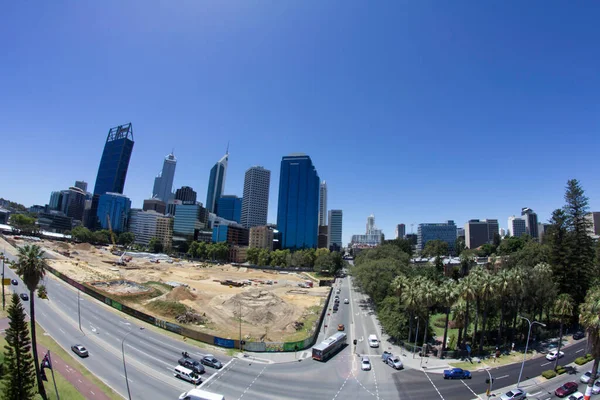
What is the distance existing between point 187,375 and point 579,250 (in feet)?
273

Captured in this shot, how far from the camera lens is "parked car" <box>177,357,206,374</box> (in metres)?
40.7

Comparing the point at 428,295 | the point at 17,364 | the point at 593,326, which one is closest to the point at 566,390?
the point at 593,326

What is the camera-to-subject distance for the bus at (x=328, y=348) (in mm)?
48000

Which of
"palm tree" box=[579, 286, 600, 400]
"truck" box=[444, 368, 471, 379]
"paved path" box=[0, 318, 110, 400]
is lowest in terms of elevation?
"paved path" box=[0, 318, 110, 400]

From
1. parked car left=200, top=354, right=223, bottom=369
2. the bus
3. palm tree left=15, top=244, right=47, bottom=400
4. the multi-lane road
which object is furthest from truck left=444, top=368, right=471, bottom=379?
palm tree left=15, top=244, right=47, bottom=400

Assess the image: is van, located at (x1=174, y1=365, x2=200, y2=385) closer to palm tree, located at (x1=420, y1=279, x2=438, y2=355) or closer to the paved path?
the paved path

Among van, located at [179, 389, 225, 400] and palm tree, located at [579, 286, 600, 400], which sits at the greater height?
palm tree, located at [579, 286, 600, 400]

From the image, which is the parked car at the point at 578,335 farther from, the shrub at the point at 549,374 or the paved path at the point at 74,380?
the paved path at the point at 74,380

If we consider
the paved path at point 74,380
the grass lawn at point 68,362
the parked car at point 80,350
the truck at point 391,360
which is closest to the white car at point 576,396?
the truck at point 391,360

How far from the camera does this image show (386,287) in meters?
73.8

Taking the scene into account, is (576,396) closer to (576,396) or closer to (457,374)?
(576,396)

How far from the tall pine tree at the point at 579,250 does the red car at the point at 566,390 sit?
3819cm

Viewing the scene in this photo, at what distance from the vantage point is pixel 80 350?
4444 centimetres

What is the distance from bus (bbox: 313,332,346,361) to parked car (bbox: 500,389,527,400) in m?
24.1
